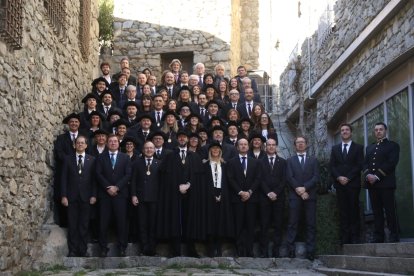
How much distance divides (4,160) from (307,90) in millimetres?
8933

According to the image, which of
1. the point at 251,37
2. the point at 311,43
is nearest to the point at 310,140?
the point at 311,43

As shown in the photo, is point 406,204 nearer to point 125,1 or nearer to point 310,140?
point 310,140

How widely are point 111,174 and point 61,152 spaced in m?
0.86

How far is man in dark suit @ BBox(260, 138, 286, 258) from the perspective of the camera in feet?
27.2

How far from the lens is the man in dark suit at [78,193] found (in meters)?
7.94

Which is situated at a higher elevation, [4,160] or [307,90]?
[307,90]

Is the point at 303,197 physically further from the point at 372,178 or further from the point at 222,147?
the point at 222,147

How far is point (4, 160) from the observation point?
660 centimetres

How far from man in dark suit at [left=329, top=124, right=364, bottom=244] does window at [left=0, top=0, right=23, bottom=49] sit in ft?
14.9

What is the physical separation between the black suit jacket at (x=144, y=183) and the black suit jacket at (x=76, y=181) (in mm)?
570

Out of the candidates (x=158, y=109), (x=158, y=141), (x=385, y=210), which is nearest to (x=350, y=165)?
(x=385, y=210)

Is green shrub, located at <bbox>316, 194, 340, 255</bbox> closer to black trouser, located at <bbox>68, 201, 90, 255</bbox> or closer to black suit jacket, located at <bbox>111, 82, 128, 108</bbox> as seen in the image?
black trouser, located at <bbox>68, 201, 90, 255</bbox>

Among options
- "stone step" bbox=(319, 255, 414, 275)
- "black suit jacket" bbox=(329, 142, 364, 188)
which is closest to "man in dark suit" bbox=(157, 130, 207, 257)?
"stone step" bbox=(319, 255, 414, 275)

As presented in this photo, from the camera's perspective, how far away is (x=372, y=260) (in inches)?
270
